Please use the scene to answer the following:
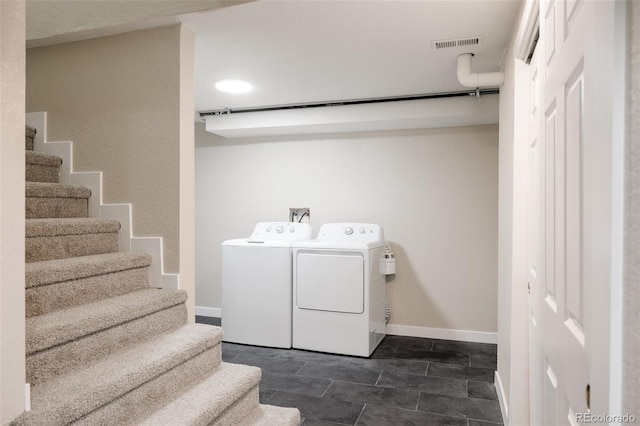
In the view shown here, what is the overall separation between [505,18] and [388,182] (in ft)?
7.12

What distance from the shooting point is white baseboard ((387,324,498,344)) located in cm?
400

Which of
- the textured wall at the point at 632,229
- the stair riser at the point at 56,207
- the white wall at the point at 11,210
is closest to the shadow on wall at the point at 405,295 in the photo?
the stair riser at the point at 56,207

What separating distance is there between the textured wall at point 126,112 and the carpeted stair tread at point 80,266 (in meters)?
0.19

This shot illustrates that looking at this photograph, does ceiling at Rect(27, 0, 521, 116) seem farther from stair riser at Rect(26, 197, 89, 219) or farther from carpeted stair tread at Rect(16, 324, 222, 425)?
carpeted stair tread at Rect(16, 324, 222, 425)

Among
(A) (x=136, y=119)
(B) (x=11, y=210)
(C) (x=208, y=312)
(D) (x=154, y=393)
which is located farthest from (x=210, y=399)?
(C) (x=208, y=312)

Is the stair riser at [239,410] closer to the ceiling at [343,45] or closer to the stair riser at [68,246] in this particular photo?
the stair riser at [68,246]

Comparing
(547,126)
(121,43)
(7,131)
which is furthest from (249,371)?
(121,43)

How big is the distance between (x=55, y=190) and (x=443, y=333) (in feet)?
11.9

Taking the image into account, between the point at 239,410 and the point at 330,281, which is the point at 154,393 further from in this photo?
the point at 330,281

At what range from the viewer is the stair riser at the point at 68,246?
2059 mm

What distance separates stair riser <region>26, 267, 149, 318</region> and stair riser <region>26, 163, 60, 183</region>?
0.94m

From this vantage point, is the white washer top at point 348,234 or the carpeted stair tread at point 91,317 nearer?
the carpeted stair tread at point 91,317

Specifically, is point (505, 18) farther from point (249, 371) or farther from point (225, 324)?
point (225, 324)

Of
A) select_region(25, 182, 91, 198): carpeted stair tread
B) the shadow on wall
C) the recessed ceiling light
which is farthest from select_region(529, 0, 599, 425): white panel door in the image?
the shadow on wall
